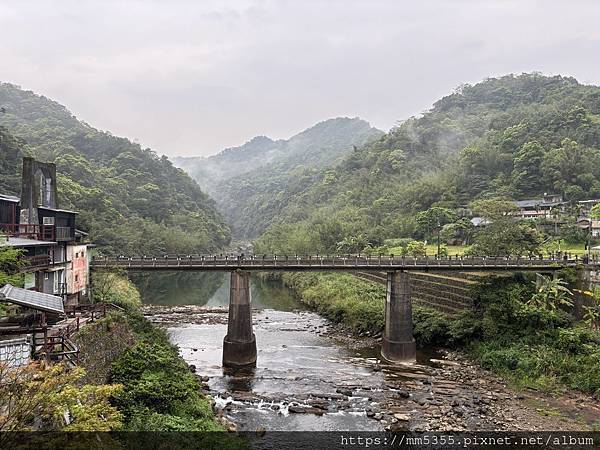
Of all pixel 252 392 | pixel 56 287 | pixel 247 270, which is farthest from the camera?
pixel 247 270

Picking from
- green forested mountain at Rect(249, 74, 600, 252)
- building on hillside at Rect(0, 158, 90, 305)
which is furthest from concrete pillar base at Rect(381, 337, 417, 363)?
green forested mountain at Rect(249, 74, 600, 252)

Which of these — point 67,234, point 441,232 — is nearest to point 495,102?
point 441,232

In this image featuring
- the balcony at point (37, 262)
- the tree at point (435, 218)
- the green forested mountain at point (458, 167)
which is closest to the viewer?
the balcony at point (37, 262)

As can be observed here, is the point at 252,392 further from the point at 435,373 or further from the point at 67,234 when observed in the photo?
the point at 67,234

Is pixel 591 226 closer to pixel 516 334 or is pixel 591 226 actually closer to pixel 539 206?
Answer: pixel 539 206

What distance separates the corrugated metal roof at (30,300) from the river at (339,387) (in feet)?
36.1

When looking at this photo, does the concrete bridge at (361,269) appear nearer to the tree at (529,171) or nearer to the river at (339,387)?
the river at (339,387)

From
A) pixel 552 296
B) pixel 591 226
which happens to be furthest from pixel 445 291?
pixel 591 226

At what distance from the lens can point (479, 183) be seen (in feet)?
267

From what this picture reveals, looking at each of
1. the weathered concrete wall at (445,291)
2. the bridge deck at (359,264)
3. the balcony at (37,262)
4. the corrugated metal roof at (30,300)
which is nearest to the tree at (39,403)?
the corrugated metal roof at (30,300)

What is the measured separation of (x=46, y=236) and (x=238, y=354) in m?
15.6

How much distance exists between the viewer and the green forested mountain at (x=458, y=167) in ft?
244

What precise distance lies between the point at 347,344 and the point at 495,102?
127220 millimetres

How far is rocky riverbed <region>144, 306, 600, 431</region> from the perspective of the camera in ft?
75.8
